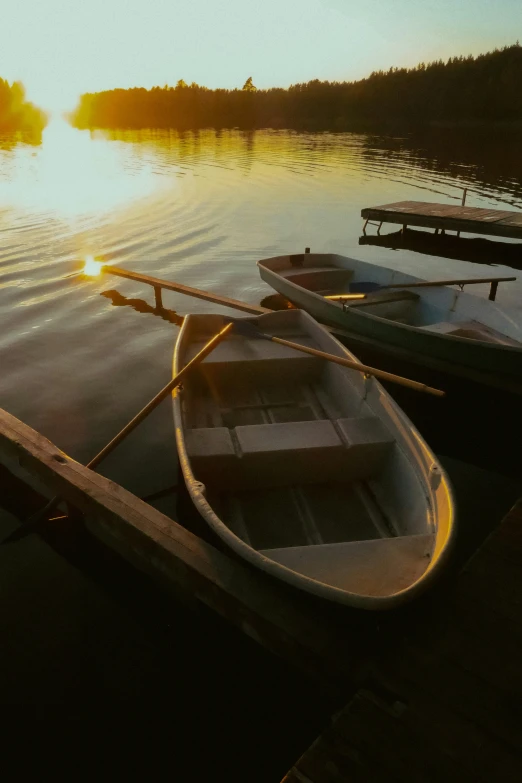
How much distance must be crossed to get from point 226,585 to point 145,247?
2036 cm

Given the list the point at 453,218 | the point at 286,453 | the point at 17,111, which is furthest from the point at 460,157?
the point at 17,111

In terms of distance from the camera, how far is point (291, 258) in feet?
50.9

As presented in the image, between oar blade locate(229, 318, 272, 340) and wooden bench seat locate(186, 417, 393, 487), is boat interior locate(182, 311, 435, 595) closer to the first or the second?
wooden bench seat locate(186, 417, 393, 487)

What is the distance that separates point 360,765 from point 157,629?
9.93 feet

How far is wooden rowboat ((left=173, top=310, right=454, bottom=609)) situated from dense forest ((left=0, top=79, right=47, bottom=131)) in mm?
132898

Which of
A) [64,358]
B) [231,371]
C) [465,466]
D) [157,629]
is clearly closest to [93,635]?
[157,629]

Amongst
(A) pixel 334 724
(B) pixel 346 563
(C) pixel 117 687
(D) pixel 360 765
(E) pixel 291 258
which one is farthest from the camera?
(E) pixel 291 258

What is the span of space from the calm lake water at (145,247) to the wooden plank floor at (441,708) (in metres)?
1.37

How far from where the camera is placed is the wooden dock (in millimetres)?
22391

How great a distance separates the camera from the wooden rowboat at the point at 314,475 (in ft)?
15.0

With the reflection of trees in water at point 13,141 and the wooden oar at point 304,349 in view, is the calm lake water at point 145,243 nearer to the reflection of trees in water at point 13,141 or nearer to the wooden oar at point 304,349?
the wooden oar at point 304,349

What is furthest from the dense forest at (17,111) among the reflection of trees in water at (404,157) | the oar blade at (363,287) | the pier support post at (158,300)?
the oar blade at (363,287)

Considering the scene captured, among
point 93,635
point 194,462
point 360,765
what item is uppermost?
point 194,462

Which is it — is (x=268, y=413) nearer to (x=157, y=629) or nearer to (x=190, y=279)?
(x=157, y=629)
